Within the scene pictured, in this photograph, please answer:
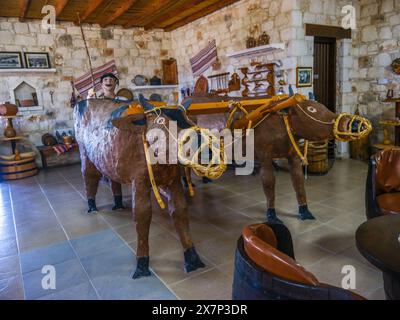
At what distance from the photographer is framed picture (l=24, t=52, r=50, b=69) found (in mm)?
→ 6848

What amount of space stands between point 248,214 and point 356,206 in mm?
1300

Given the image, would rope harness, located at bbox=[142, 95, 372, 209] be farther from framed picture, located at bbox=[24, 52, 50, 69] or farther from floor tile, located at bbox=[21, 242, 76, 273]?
framed picture, located at bbox=[24, 52, 50, 69]

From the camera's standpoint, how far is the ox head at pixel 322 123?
9.27 feet

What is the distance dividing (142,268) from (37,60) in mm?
6188

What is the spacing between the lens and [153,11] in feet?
21.4

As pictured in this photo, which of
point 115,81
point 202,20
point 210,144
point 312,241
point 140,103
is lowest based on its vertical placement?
point 312,241

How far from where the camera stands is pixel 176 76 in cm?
864

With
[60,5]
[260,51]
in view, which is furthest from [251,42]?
[60,5]

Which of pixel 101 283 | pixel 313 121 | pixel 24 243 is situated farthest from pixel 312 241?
pixel 24 243

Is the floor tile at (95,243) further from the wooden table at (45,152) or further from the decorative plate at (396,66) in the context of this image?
the decorative plate at (396,66)

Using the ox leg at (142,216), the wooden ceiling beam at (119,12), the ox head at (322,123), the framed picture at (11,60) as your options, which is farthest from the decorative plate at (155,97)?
the ox leg at (142,216)

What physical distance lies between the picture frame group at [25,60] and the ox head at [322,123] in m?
6.04

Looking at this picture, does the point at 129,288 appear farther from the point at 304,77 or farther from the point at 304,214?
the point at 304,77

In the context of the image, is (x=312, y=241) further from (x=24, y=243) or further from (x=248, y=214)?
(x=24, y=243)
